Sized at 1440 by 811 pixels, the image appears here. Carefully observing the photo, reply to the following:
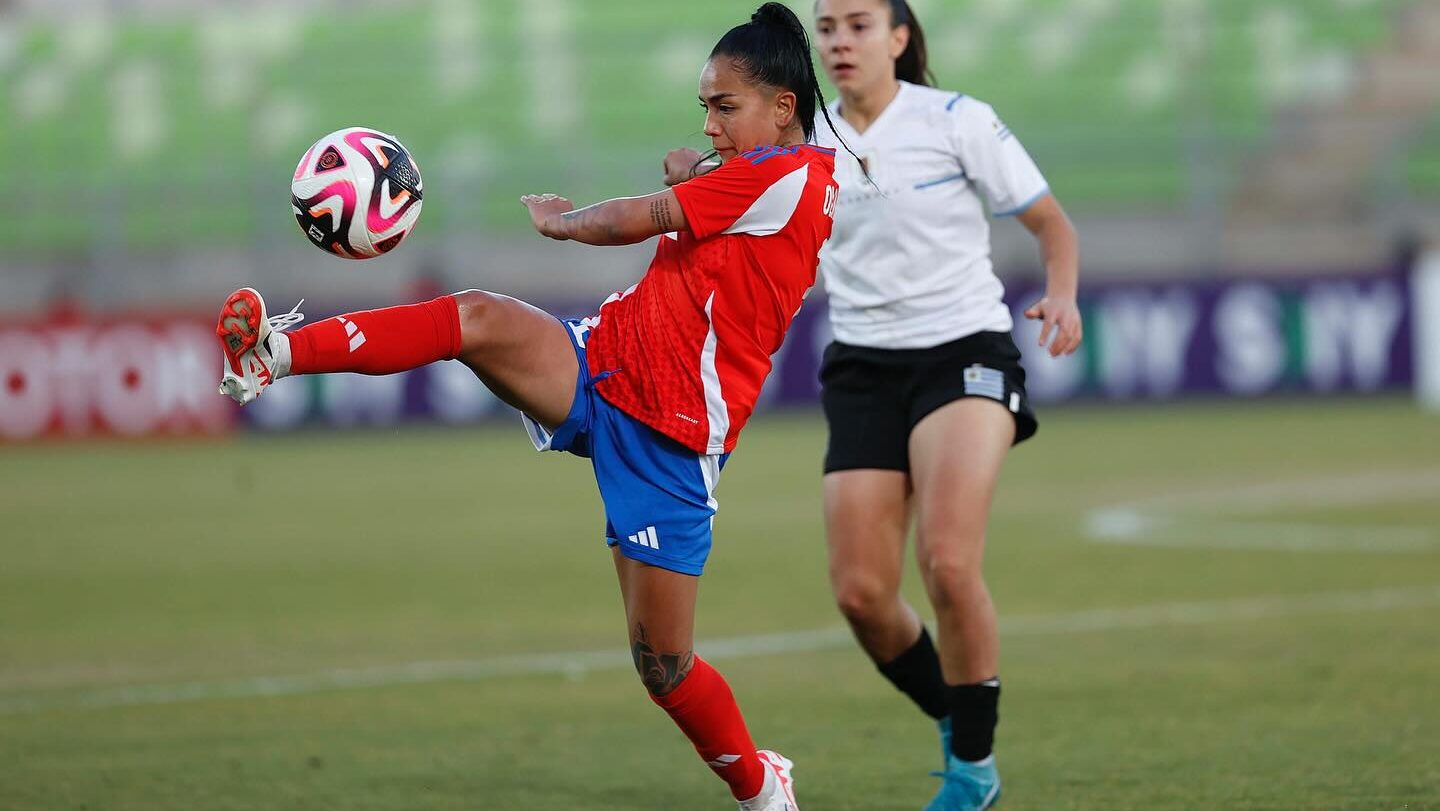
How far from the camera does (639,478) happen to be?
4867mm

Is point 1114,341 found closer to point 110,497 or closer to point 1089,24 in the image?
point 1089,24

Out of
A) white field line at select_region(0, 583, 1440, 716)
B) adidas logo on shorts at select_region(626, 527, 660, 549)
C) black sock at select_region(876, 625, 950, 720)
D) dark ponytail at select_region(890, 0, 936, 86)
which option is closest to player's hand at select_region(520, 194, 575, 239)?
adidas logo on shorts at select_region(626, 527, 660, 549)

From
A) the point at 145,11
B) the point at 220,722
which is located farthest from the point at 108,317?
the point at 220,722

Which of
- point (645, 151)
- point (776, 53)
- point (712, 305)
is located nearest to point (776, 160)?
point (776, 53)

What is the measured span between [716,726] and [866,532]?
1.06 meters

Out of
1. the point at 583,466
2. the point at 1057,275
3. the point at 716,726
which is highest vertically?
the point at 1057,275

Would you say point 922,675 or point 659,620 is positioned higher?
point 659,620

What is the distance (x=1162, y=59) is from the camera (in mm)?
24344

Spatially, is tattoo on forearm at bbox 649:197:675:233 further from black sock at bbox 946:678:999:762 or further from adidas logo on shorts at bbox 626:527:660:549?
black sock at bbox 946:678:999:762

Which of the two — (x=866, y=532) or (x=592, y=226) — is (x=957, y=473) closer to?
(x=866, y=532)

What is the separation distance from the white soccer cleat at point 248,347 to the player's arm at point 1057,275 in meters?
2.22

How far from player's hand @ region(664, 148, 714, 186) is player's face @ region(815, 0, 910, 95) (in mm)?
1095

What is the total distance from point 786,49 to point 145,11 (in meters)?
24.8

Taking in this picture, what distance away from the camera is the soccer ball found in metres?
4.82
